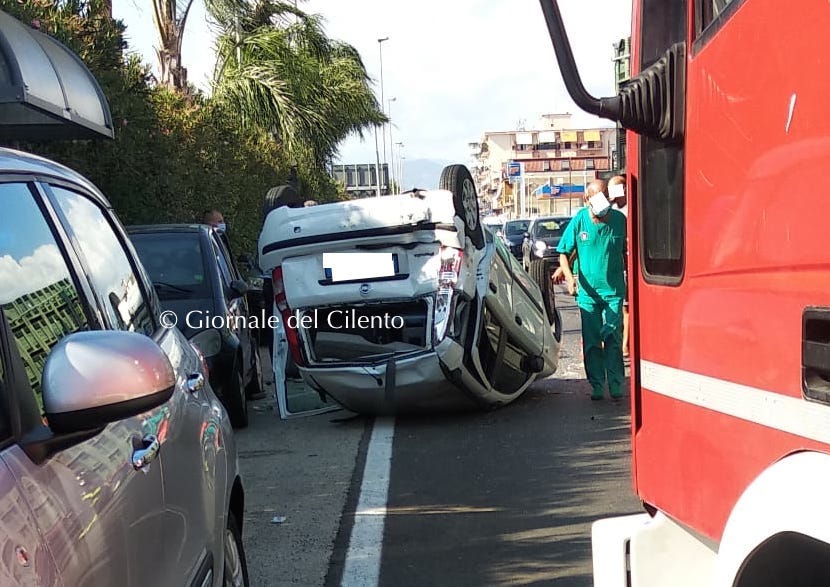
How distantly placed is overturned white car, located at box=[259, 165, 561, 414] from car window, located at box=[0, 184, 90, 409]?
5.22 metres

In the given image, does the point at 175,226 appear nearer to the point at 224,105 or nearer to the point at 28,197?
the point at 28,197

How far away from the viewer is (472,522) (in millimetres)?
5695

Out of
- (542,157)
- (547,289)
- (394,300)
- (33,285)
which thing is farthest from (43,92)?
(542,157)

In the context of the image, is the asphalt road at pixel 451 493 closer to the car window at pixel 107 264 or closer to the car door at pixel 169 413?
the car door at pixel 169 413

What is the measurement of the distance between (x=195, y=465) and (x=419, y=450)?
458 centimetres

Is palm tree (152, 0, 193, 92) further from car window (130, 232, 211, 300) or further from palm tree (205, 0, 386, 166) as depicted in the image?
car window (130, 232, 211, 300)

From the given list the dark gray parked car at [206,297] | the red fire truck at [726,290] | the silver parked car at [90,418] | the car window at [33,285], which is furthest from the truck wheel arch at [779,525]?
the dark gray parked car at [206,297]

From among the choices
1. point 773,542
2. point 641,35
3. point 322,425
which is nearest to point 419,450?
point 322,425

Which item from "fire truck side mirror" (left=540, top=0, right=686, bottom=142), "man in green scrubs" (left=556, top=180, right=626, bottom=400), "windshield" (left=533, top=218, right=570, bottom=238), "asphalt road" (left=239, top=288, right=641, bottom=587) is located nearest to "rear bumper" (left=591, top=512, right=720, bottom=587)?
"fire truck side mirror" (left=540, top=0, right=686, bottom=142)

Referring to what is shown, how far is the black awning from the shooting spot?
6.23m

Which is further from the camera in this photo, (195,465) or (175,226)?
(175,226)

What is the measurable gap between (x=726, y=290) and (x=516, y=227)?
112ft

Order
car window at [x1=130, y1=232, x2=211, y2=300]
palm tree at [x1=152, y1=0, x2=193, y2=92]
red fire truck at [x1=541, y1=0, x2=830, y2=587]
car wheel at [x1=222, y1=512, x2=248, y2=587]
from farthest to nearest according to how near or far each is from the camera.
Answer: palm tree at [x1=152, y1=0, x2=193, y2=92], car window at [x1=130, y1=232, x2=211, y2=300], car wheel at [x1=222, y1=512, x2=248, y2=587], red fire truck at [x1=541, y1=0, x2=830, y2=587]

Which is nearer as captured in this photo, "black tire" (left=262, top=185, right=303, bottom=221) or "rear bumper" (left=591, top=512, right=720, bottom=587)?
"rear bumper" (left=591, top=512, right=720, bottom=587)
